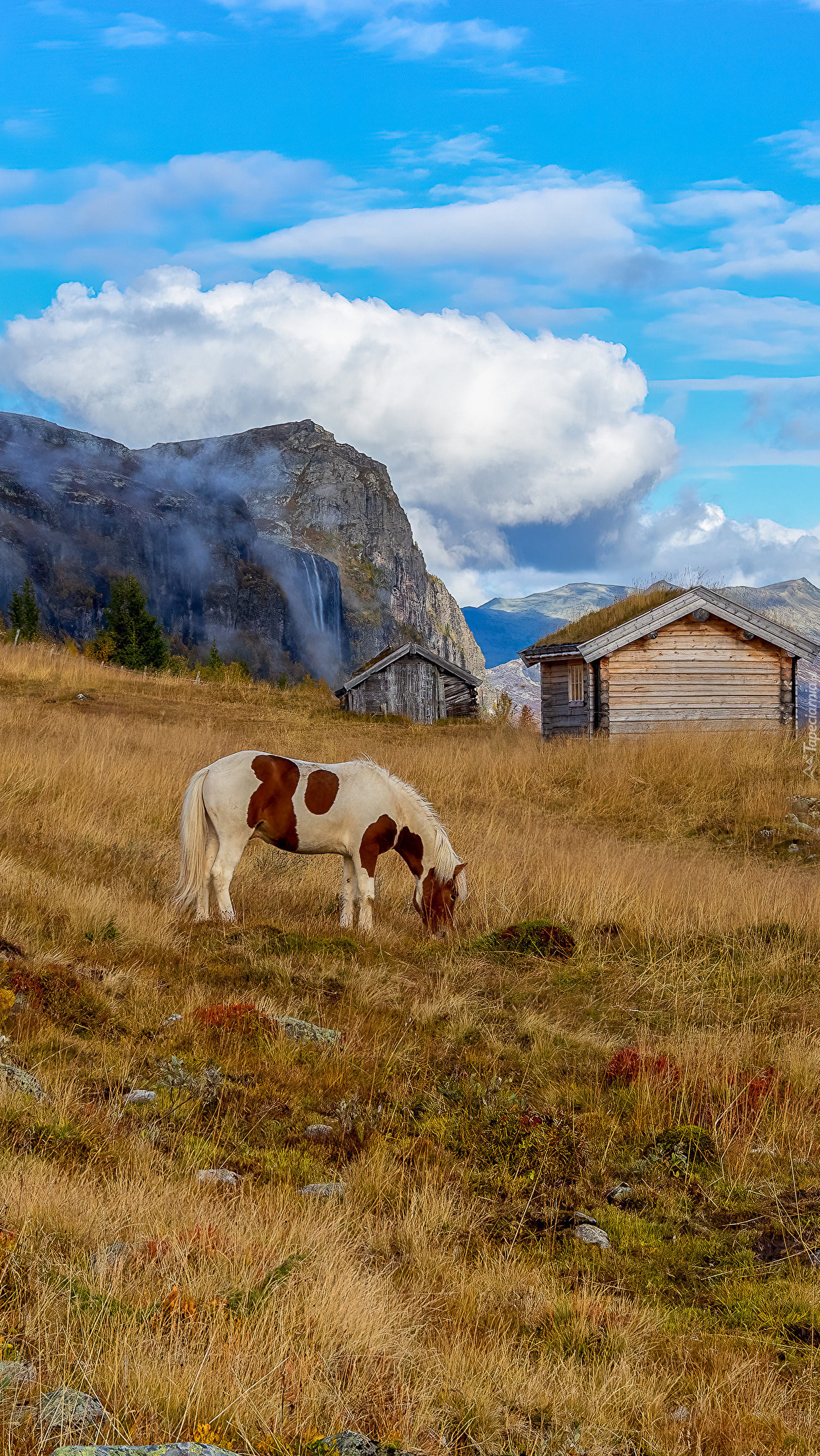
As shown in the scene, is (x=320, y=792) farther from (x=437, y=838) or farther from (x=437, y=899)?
(x=437, y=899)

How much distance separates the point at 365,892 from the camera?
9.59m

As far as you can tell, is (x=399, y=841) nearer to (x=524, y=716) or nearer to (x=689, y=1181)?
(x=689, y=1181)

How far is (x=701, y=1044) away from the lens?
263 inches

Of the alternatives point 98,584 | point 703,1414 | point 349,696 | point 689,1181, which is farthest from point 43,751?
point 98,584

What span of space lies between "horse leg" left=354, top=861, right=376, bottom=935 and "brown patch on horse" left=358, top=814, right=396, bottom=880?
6cm

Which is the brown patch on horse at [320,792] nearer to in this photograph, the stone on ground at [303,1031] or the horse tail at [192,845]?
the horse tail at [192,845]

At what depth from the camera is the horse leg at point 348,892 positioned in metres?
9.71

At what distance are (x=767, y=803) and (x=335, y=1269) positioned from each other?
16.9 meters

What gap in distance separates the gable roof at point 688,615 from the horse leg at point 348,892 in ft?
57.7

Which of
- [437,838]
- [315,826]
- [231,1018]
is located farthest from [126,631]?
[231,1018]

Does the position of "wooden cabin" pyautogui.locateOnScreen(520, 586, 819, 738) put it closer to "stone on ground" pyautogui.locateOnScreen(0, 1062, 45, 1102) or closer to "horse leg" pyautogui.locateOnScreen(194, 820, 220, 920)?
"horse leg" pyautogui.locateOnScreen(194, 820, 220, 920)

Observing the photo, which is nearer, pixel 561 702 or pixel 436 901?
pixel 436 901

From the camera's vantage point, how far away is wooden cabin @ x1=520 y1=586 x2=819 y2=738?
26.8 metres

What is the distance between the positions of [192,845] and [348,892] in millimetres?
1573
